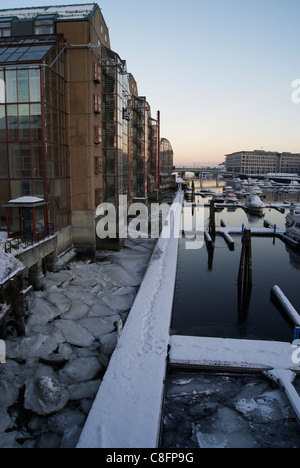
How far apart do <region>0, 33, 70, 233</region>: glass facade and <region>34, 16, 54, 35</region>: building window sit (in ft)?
7.32

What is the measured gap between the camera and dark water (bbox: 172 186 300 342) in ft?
62.5

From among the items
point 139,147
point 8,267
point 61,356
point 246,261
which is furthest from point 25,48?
point 139,147

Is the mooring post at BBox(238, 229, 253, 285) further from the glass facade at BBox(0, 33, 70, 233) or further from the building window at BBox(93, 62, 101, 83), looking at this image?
the building window at BBox(93, 62, 101, 83)

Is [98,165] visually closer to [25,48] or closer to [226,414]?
[25,48]

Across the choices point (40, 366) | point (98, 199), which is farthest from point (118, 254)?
point (40, 366)

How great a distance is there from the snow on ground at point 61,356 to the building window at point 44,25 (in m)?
18.1

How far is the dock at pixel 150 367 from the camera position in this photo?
9.74 m

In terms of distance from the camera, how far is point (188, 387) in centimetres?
1281

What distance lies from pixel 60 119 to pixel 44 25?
7.63 meters

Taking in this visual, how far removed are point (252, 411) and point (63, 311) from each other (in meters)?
10.7

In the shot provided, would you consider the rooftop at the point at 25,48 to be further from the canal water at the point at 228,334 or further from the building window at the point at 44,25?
the canal water at the point at 228,334

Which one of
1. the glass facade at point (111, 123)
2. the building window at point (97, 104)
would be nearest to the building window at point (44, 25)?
the glass facade at point (111, 123)

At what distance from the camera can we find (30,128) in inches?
874

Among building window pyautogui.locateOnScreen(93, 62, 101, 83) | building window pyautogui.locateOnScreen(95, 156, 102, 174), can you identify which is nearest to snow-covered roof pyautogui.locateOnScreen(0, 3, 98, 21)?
building window pyautogui.locateOnScreen(93, 62, 101, 83)
